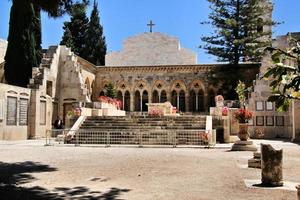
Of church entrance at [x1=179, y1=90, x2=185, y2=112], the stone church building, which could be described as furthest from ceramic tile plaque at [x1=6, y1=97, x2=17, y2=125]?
church entrance at [x1=179, y1=90, x2=185, y2=112]

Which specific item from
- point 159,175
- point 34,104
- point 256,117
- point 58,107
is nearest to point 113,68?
point 58,107

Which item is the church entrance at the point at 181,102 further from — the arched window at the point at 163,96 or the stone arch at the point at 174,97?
the arched window at the point at 163,96

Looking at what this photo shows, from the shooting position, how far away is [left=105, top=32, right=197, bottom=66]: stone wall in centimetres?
4194

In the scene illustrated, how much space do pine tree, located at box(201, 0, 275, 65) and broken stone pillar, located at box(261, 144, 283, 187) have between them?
23.6 meters

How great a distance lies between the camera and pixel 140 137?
1884 cm

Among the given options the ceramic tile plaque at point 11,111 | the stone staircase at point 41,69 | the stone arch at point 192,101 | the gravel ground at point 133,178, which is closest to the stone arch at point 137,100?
the stone arch at point 192,101

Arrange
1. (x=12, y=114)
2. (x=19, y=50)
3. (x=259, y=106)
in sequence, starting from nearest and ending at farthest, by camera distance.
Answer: (x=12, y=114)
(x=259, y=106)
(x=19, y=50)

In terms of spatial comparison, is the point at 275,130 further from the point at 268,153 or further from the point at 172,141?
the point at 268,153

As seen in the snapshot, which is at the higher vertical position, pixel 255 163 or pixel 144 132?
pixel 144 132

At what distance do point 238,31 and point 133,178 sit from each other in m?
25.7

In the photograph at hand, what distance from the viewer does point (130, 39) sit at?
4353 cm

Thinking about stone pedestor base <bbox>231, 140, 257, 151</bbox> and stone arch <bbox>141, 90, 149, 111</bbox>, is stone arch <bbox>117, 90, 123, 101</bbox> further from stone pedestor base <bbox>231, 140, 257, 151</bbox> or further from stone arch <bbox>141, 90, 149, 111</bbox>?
stone pedestor base <bbox>231, 140, 257, 151</bbox>

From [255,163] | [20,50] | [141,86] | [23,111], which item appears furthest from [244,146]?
[141,86]

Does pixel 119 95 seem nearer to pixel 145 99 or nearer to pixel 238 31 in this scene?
pixel 145 99
